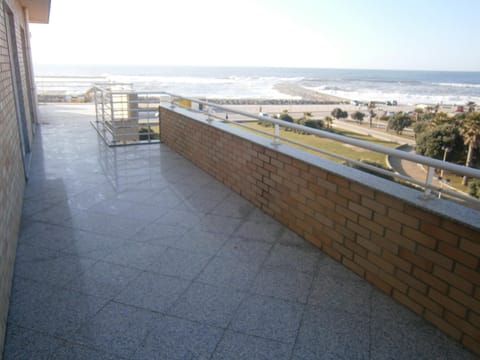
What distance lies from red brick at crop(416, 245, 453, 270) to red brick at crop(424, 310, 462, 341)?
32cm

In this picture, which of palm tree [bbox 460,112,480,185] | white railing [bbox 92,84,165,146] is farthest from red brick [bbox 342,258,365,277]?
white railing [bbox 92,84,165,146]

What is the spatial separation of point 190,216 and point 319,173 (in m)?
1.39

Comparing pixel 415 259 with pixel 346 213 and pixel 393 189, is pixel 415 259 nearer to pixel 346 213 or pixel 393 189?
pixel 393 189

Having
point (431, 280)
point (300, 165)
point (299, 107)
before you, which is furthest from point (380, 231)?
point (299, 107)

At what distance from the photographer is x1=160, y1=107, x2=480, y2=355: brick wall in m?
1.90

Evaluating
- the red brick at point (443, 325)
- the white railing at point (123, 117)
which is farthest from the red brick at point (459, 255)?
the white railing at point (123, 117)

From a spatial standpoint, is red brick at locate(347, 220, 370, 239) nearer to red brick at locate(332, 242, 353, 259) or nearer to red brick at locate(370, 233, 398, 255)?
red brick at locate(370, 233, 398, 255)

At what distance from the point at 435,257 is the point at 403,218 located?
11.1 inches

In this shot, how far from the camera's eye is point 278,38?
56469mm

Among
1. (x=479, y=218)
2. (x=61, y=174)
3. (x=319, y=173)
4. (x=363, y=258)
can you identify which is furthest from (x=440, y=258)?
(x=61, y=174)

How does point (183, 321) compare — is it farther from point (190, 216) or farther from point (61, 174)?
point (61, 174)

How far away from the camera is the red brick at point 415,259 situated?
2.08 meters

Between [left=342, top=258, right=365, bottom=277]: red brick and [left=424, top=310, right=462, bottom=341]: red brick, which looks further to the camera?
[left=342, top=258, right=365, bottom=277]: red brick

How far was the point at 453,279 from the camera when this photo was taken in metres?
1.93
